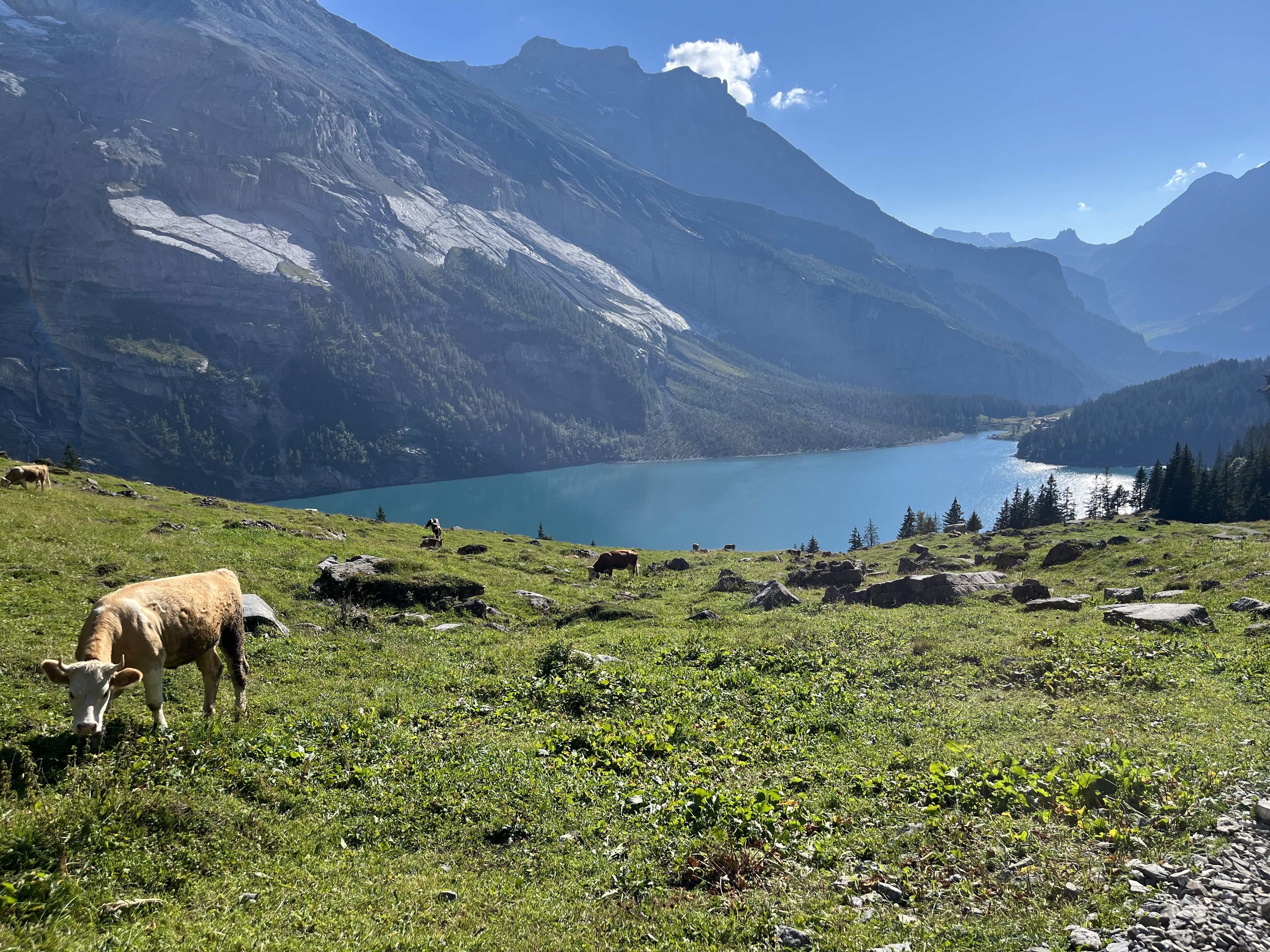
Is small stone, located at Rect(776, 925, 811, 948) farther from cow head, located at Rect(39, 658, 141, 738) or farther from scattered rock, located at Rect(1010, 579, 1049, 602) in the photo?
scattered rock, located at Rect(1010, 579, 1049, 602)

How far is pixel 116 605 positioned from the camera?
31.8ft

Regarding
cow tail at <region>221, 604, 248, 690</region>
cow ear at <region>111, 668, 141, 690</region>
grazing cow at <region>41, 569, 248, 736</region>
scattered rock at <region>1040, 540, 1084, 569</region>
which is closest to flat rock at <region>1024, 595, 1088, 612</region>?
scattered rock at <region>1040, 540, 1084, 569</region>

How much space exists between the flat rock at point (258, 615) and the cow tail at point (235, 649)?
5.18 metres

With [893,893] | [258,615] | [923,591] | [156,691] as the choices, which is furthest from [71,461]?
[893,893]

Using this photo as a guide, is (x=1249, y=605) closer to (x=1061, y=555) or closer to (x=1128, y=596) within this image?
(x=1128, y=596)

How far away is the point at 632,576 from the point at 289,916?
3048cm

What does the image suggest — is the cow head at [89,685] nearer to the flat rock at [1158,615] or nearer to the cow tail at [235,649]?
the cow tail at [235,649]

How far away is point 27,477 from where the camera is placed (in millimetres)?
31312

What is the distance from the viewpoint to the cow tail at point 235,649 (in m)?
11.5

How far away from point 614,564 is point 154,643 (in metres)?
27.6

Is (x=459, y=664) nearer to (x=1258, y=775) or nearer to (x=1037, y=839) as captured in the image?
(x=1037, y=839)

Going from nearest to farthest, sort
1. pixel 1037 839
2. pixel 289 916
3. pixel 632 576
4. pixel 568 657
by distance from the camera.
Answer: pixel 289 916
pixel 1037 839
pixel 568 657
pixel 632 576

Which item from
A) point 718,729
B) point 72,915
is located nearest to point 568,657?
point 718,729

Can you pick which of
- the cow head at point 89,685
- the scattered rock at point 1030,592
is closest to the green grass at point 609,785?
the cow head at point 89,685
